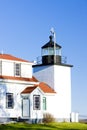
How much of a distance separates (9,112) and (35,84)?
4.49 m

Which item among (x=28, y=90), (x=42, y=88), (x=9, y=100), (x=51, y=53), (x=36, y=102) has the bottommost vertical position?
(x=36, y=102)

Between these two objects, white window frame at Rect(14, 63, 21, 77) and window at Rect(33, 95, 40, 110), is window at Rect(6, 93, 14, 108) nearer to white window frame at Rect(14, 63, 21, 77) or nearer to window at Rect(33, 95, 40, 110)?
window at Rect(33, 95, 40, 110)

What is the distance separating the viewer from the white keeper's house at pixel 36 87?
42312 millimetres

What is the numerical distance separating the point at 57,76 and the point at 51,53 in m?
2.81

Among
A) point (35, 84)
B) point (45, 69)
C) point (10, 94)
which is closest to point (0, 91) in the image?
point (10, 94)

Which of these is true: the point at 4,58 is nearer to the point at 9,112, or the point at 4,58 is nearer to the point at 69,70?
the point at 9,112

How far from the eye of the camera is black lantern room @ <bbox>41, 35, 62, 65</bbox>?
48.5m

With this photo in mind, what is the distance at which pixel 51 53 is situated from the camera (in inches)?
1928

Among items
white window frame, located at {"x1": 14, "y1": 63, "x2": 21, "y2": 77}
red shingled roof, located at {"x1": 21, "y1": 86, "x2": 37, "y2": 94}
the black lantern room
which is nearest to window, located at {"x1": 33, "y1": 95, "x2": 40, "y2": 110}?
red shingled roof, located at {"x1": 21, "y1": 86, "x2": 37, "y2": 94}

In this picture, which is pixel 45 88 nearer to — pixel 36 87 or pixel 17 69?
pixel 36 87

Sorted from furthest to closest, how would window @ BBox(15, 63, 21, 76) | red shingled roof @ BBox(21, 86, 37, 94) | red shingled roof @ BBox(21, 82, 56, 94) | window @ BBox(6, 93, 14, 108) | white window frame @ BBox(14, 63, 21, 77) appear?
1. window @ BBox(15, 63, 21, 76)
2. white window frame @ BBox(14, 63, 21, 77)
3. red shingled roof @ BBox(21, 82, 56, 94)
4. red shingled roof @ BBox(21, 86, 37, 94)
5. window @ BBox(6, 93, 14, 108)

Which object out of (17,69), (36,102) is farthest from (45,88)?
(17,69)

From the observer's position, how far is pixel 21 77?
4425cm

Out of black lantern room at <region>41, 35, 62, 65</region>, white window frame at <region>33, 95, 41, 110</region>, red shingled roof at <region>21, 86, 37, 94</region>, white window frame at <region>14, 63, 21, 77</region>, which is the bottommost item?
white window frame at <region>33, 95, 41, 110</region>
